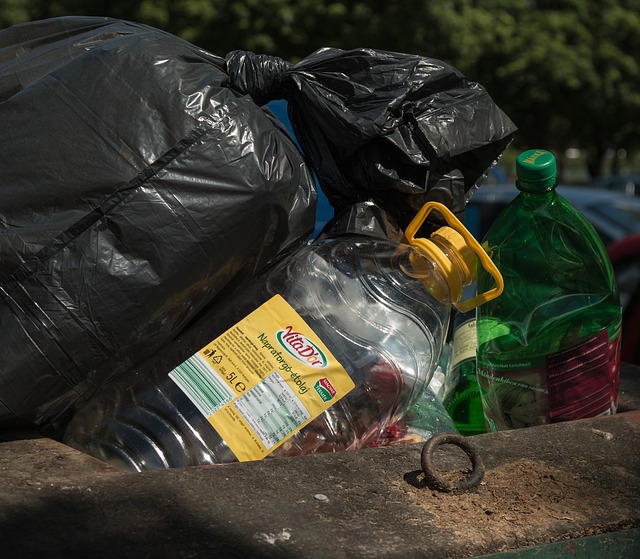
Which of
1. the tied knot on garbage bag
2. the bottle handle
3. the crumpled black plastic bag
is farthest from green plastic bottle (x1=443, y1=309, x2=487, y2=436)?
the tied knot on garbage bag

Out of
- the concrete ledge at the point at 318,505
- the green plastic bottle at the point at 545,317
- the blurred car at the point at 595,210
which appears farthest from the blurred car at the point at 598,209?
the concrete ledge at the point at 318,505

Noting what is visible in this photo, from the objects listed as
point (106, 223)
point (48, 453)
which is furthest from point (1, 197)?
point (48, 453)

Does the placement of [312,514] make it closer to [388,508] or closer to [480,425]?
[388,508]

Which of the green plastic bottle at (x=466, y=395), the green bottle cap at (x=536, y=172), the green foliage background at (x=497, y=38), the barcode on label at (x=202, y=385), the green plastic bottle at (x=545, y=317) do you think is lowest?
the green foliage background at (x=497, y=38)

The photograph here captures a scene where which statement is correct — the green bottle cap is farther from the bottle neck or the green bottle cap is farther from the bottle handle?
the bottle handle

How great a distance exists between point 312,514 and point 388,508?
4.9 inches

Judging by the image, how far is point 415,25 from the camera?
612 inches

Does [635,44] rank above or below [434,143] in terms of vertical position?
below

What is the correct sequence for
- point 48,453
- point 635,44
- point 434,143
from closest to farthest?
point 48,453
point 434,143
point 635,44

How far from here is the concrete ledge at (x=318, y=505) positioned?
1.22 metres

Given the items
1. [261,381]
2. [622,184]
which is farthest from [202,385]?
[622,184]

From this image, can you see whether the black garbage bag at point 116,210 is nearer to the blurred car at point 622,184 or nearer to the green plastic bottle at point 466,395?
the green plastic bottle at point 466,395

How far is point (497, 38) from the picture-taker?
22250 mm

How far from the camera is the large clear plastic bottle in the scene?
1.66 metres
